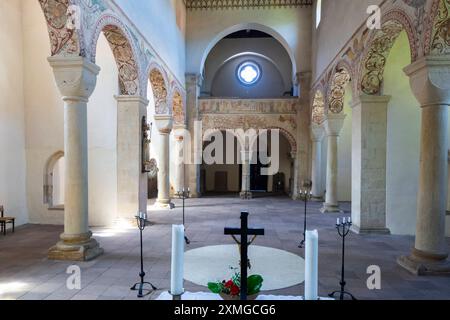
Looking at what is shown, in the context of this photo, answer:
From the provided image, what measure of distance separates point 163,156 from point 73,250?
24.0 ft

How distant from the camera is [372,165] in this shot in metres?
8.24

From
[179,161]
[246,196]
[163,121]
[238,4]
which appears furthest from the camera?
[179,161]

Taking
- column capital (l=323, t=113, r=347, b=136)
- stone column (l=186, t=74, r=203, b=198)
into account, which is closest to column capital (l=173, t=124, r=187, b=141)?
stone column (l=186, t=74, r=203, b=198)

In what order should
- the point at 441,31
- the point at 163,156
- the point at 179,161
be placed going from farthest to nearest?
the point at 179,161, the point at 163,156, the point at 441,31

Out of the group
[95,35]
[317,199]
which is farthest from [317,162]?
[95,35]

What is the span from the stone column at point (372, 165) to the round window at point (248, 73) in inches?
588

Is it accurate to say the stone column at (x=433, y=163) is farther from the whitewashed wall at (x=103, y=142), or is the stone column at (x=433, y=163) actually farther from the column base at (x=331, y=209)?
the whitewashed wall at (x=103, y=142)

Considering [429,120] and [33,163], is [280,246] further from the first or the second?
[33,163]

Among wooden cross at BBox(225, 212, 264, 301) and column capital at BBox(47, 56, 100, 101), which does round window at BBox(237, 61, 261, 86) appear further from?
wooden cross at BBox(225, 212, 264, 301)

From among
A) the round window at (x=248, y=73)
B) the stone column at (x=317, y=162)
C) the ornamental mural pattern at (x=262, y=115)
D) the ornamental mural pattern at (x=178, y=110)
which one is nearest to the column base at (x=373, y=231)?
the stone column at (x=317, y=162)

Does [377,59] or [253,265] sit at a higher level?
[377,59]

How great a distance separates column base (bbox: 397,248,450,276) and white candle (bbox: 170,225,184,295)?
4405mm

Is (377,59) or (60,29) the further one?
(377,59)

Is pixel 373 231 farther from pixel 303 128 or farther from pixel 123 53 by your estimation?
pixel 303 128
